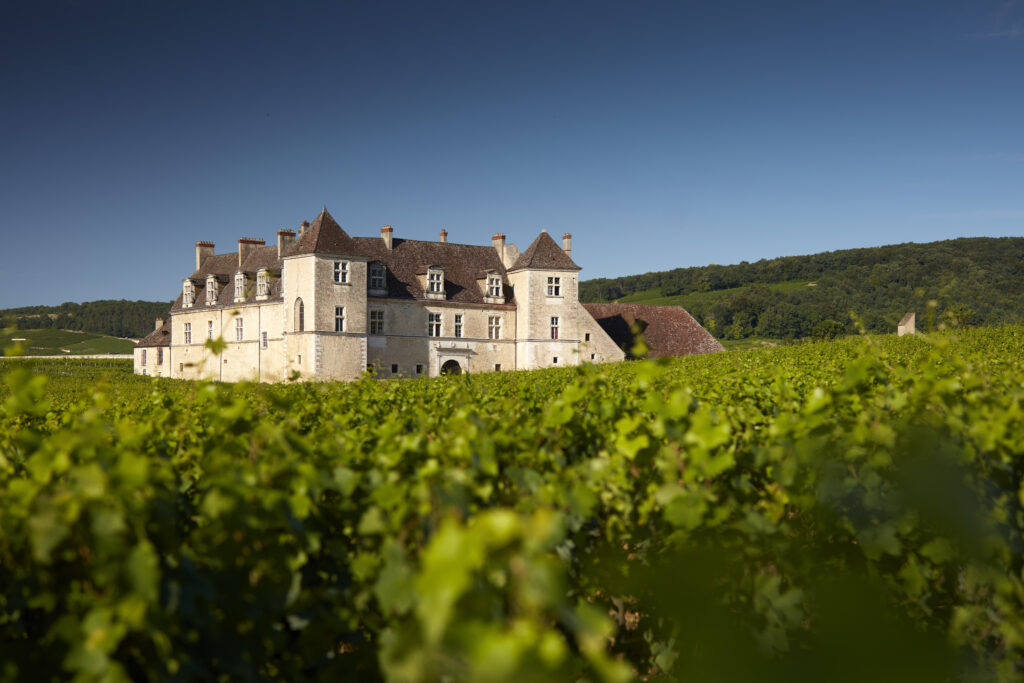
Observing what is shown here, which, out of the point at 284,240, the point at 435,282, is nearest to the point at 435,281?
the point at 435,282

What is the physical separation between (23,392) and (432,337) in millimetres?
39881

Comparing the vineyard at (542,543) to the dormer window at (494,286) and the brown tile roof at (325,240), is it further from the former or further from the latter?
the dormer window at (494,286)

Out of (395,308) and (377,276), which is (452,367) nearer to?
(395,308)

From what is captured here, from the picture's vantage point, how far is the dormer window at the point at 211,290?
48.1 meters

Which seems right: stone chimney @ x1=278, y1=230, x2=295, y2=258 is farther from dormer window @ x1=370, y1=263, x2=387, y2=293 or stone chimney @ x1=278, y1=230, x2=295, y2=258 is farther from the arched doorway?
the arched doorway

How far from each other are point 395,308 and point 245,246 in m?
14.0

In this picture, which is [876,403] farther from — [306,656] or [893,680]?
→ [306,656]

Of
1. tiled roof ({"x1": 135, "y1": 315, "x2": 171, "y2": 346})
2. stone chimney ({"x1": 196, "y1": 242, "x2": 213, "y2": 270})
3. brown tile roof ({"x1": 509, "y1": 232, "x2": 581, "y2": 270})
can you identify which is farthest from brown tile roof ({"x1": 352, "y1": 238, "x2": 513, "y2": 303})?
tiled roof ({"x1": 135, "y1": 315, "x2": 171, "y2": 346})

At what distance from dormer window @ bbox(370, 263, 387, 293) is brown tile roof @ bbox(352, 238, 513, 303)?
0.42 metres

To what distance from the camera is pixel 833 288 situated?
85.1 m

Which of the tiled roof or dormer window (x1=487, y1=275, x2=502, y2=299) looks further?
the tiled roof

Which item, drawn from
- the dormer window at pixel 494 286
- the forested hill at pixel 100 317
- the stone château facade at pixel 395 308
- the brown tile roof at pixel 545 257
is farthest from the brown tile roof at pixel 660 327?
the forested hill at pixel 100 317

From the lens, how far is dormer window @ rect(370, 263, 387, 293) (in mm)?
41438

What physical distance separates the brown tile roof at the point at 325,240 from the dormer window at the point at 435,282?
5.11 m
